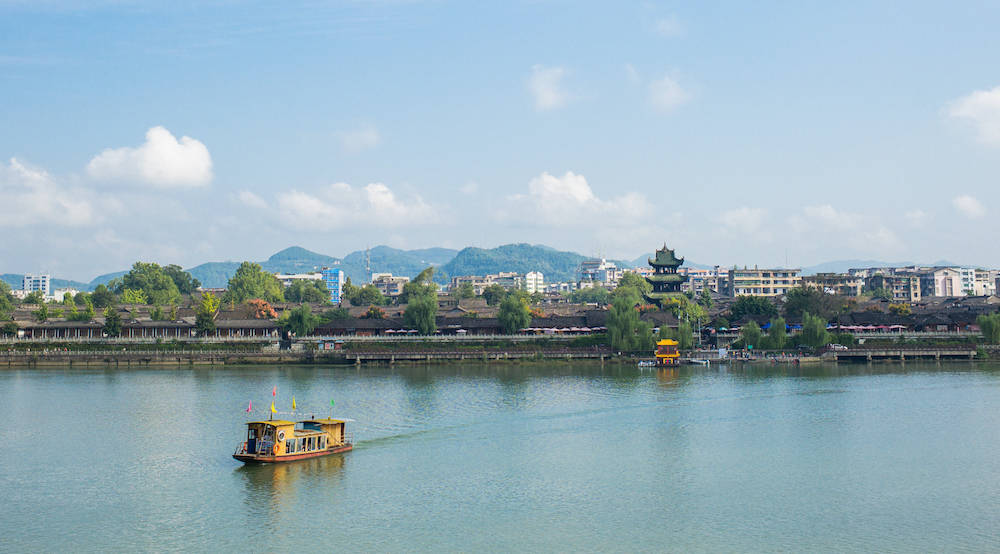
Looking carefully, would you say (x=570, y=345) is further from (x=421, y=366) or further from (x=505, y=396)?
(x=505, y=396)

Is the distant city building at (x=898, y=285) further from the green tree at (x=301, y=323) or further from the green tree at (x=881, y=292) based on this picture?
the green tree at (x=301, y=323)

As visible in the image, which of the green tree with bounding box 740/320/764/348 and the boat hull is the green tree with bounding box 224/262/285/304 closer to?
the green tree with bounding box 740/320/764/348

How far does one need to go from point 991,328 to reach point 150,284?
141m

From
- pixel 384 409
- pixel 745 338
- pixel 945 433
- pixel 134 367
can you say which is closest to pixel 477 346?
pixel 745 338

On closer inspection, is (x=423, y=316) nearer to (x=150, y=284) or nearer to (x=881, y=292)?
(x=150, y=284)

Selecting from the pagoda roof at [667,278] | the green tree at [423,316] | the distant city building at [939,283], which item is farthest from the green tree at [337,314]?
the distant city building at [939,283]

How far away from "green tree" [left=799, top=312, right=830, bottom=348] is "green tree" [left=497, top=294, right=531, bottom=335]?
26.9 m

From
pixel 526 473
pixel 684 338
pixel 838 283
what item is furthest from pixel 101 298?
pixel 838 283

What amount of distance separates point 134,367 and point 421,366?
2609 cm

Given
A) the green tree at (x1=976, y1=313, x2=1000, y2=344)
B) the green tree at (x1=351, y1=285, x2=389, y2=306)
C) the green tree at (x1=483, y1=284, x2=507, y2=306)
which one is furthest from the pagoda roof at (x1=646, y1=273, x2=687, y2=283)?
the green tree at (x1=351, y1=285, x2=389, y2=306)

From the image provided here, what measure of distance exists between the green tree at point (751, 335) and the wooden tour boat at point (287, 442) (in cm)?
5393

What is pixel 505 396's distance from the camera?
55.3 meters

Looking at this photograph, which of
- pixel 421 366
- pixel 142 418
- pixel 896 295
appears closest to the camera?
pixel 142 418

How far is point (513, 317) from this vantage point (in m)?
90.8
